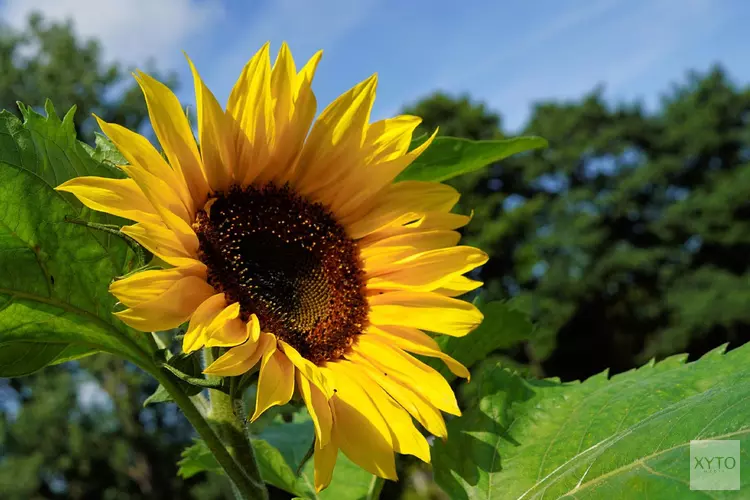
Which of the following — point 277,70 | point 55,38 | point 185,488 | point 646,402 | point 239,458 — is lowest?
point 185,488

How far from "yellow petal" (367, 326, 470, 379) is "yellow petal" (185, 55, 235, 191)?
32 centimetres

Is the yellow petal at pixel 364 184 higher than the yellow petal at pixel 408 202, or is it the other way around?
the yellow petal at pixel 364 184

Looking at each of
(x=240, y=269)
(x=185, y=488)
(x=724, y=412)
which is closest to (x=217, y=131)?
(x=240, y=269)

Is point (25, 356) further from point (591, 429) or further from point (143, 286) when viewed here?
point (591, 429)

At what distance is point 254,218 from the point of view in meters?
1.17

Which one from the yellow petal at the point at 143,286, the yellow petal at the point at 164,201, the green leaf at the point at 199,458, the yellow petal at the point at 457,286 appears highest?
the yellow petal at the point at 164,201

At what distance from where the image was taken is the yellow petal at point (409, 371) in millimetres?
969

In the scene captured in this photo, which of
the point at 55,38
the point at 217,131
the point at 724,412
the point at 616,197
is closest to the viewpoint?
the point at 724,412

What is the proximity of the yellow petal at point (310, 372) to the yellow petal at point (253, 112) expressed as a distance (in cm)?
31

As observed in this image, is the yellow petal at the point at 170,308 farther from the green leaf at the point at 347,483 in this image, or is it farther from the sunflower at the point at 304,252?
the green leaf at the point at 347,483

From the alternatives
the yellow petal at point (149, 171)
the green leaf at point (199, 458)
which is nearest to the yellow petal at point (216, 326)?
the yellow petal at point (149, 171)

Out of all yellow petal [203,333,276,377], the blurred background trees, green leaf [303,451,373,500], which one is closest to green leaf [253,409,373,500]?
green leaf [303,451,373,500]

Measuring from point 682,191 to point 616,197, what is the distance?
8.70 feet

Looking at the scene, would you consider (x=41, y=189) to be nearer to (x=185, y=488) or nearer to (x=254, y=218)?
(x=254, y=218)
